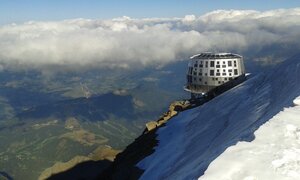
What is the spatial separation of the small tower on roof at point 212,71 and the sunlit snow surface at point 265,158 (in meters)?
85.3

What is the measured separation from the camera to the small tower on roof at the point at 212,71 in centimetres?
11100

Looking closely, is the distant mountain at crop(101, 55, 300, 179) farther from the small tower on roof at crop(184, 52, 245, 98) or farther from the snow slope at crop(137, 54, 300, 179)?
the small tower on roof at crop(184, 52, 245, 98)

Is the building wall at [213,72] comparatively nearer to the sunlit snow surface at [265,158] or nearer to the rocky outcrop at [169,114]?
the rocky outcrop at [169,114]

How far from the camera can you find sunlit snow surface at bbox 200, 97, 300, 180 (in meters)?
19.1

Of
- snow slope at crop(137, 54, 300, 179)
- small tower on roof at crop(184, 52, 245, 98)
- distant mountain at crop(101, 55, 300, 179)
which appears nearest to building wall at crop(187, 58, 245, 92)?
small tower on roof at crop(184, 52, 245, 98)

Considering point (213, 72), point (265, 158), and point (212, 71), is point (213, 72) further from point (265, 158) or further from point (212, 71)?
point (265, 158)

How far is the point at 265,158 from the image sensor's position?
20859mm

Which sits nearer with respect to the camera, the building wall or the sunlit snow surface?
the sunlit snow surface

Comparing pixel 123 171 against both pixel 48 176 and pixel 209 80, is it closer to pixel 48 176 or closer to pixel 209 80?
pixel 48 176

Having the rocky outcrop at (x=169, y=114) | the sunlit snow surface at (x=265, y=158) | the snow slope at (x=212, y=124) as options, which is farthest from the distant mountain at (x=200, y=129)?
the sunlit snow surface at (x=265, y=158)

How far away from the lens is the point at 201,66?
113m

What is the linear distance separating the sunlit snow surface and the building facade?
283 ft

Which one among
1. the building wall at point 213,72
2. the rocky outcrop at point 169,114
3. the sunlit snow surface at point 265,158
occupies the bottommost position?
the rocky outcrop at point 169,114

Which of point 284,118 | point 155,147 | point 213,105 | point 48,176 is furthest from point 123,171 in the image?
point 48,176
